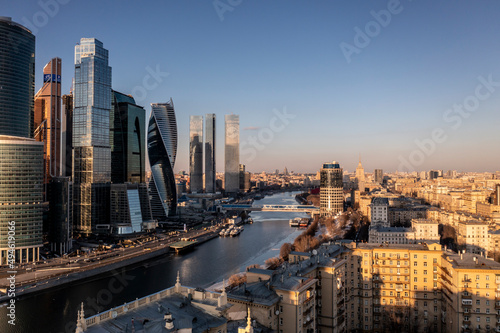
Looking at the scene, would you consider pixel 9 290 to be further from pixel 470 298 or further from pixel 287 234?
pixel 287 234

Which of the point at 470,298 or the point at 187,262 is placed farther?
the point at 187,262

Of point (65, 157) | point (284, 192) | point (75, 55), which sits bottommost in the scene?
point (284, 192)

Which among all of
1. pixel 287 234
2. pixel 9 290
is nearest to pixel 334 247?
pixel 9 290

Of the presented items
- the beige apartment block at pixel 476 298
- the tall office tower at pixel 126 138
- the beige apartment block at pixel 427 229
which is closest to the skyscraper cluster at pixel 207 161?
the tall office tower at pixel 126 138

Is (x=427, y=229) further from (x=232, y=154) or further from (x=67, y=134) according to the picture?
(x=232, y=154)

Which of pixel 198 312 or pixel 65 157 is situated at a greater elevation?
pixel 65 157
